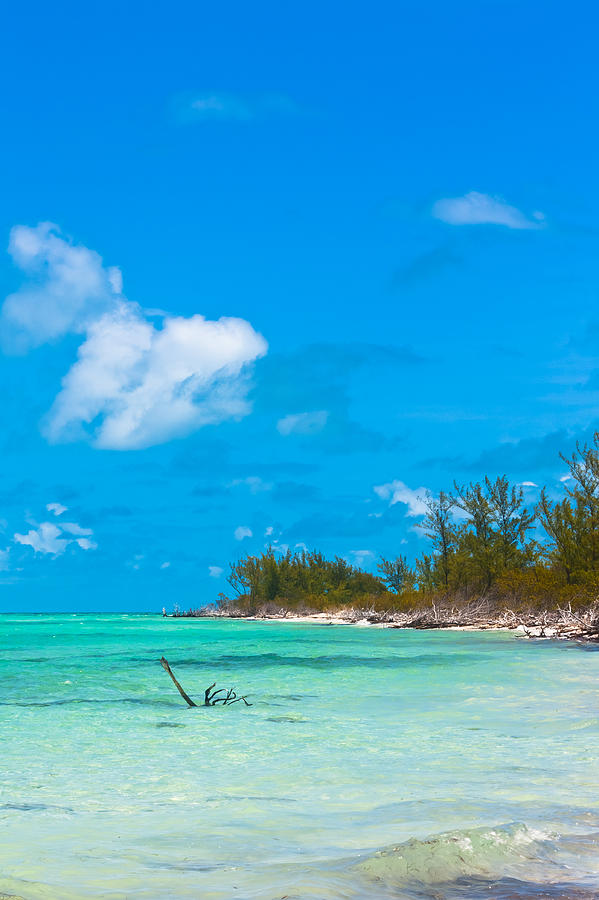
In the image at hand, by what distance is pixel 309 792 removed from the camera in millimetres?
10148

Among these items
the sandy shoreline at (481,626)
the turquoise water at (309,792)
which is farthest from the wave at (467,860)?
the sandy shoreline at (481,626)

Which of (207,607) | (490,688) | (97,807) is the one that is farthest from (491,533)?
(207,607)

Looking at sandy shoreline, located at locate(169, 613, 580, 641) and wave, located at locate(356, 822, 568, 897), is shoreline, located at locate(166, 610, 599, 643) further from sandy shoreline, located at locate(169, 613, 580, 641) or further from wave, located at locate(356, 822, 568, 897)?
wave, located at locate(356, 822, 568, 897)

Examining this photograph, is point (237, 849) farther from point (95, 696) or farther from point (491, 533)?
point (491, 533)

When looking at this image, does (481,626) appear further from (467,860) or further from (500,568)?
(467,860)

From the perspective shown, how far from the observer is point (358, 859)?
6770 mm

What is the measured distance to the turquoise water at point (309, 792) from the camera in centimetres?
638

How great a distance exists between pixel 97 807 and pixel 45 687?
16.6 metres

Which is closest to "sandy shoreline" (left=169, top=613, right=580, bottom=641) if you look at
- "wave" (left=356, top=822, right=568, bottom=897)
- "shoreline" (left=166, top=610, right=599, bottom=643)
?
"shoreline" (left=166, top=610, right=599, bottom=643)

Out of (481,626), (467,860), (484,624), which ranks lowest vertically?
(481,626)

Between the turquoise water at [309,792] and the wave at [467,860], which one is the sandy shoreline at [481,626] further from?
the wave at [467,860]

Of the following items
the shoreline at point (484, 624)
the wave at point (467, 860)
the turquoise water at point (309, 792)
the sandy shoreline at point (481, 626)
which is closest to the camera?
the wave at point (467, 860)

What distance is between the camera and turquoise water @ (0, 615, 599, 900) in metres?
6.38

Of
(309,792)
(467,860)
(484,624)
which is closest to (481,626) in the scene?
(484,624)
